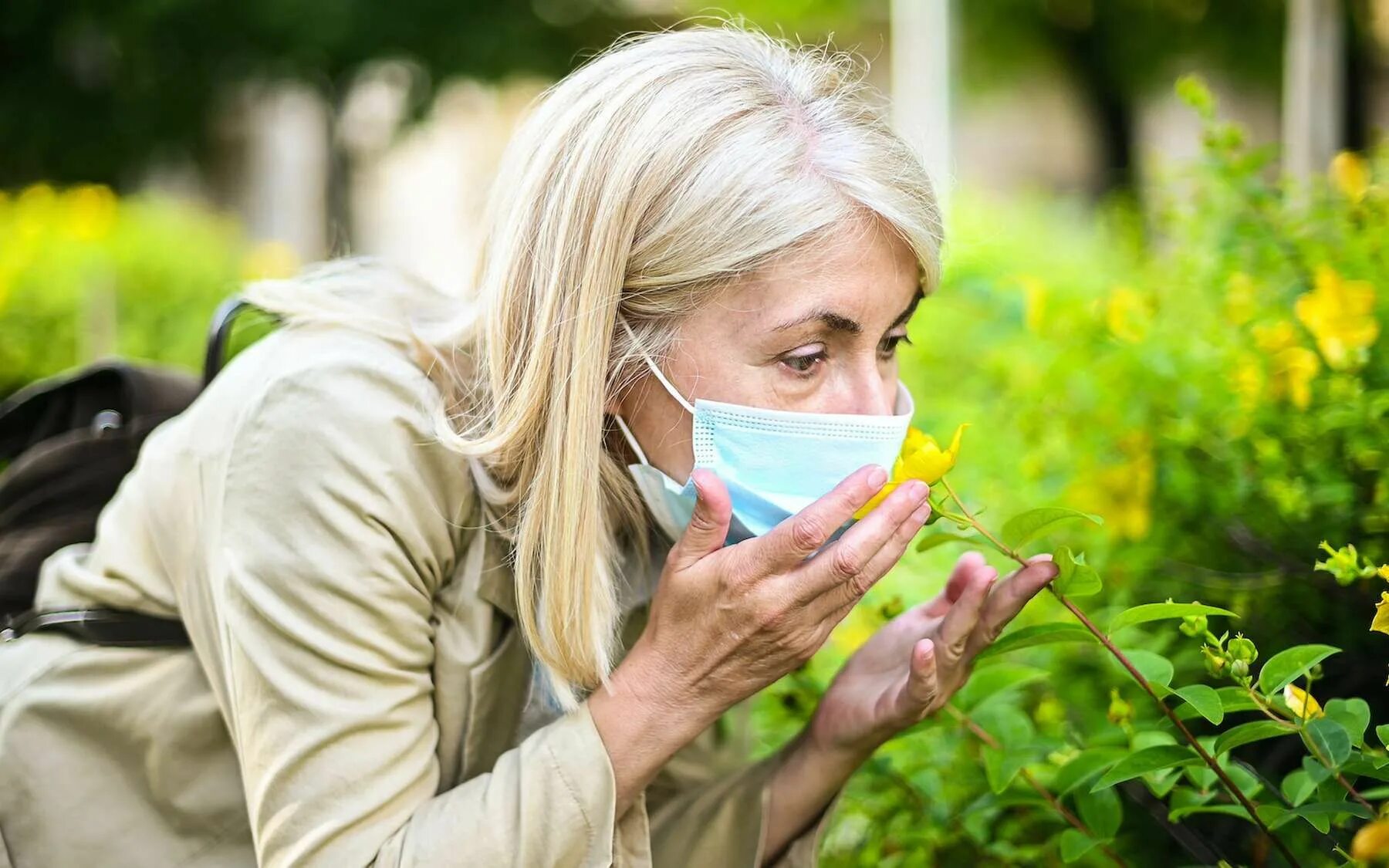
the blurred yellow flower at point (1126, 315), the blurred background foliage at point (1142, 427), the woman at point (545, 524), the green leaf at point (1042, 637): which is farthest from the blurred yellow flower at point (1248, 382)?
the green leaf at point (1042, 637)

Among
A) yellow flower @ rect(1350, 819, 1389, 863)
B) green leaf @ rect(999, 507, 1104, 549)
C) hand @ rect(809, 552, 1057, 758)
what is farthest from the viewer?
hand @ rect(809, 552, 1057, 758)

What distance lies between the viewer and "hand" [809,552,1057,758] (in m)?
1.55

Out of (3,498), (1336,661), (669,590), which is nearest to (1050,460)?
(1336,661)

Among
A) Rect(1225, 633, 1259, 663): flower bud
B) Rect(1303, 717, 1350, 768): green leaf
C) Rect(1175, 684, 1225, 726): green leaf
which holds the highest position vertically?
Rect(1225, 633, 1259, 663): flower bud

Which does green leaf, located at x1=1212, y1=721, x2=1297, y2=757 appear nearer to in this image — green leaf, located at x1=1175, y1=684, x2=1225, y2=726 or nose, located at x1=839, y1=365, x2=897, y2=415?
green leaf, located at x1=1175, y1=684, x2=1225, y2=726

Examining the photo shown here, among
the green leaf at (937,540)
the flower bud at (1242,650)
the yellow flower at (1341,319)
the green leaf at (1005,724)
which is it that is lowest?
the green leaf at (1005,724)

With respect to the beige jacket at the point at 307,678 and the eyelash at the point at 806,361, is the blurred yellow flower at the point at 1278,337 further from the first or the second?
the beige jacket at the point at 307,678

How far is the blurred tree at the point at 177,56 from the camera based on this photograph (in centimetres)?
1162

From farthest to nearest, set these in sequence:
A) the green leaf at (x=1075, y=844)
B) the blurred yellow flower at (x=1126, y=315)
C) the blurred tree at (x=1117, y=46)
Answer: the blurred tree at (x=1117, y=46) → the blurred yellow flower at (x=1126, y=315) → the green leaf at (x=1075, y=844)

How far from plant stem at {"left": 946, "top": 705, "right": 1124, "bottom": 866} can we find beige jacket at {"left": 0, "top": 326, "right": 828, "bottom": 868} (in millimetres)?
264

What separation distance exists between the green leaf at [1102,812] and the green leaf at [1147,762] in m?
0.19

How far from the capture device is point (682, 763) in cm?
201

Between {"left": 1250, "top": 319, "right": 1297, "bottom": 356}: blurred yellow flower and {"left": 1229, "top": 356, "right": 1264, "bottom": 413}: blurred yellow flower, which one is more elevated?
{"left": 1250, "top": 319, "right": 1297, "bottom": 356}: blurred yellow flower

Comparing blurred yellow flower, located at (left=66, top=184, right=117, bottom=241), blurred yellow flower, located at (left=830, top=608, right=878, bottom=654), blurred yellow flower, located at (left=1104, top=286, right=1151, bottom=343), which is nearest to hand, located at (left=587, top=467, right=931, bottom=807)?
blurred yellow flower, located at (left=830, top=608, right=878, bottom=654)
